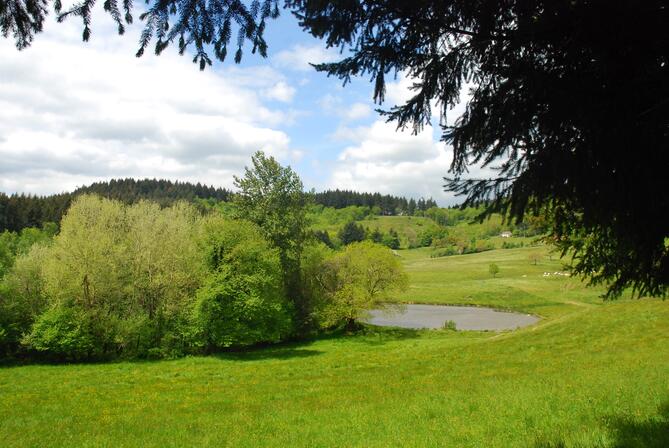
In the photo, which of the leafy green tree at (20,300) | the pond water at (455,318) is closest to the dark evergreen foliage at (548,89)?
the leafy green tree at (20,300)

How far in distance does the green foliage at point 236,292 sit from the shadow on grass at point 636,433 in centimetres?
2918

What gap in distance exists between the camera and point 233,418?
523 inches

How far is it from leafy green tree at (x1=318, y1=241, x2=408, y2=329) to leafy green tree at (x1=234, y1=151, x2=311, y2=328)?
3.08 meters

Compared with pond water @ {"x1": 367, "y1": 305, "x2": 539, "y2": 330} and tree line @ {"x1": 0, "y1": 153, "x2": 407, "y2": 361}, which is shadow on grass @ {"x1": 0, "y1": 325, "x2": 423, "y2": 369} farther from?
pond water @ {"x1": 367, "y1": 305, "x2": 539, "y2": 330}

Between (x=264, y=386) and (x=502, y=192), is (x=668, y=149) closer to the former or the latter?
(x=502, y=192)

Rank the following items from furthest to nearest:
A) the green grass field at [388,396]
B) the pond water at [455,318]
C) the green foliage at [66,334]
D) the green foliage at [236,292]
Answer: the pond water at [455,318] < the green foliage at [236,292] < the green foliage at [66,334] < the green grass field at [388,396]

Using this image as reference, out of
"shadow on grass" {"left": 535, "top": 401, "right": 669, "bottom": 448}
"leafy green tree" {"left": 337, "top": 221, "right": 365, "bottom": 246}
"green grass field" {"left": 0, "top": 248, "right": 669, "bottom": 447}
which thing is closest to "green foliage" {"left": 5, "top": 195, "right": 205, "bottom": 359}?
"green grass field" {"left": 0, "top": 248, "right": 669, "bottom": 447}

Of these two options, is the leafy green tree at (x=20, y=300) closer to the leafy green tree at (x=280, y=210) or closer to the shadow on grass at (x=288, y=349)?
the shadow on grass at (x=288, y=349)

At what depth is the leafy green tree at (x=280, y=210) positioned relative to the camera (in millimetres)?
44781

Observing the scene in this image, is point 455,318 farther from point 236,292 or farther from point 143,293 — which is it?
point 143,293

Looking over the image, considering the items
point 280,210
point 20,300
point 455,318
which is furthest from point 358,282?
point 20,300

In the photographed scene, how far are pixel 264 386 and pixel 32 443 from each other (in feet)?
32.5

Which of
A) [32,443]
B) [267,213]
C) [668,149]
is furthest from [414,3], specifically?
[267,213]

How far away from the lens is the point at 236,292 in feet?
119
